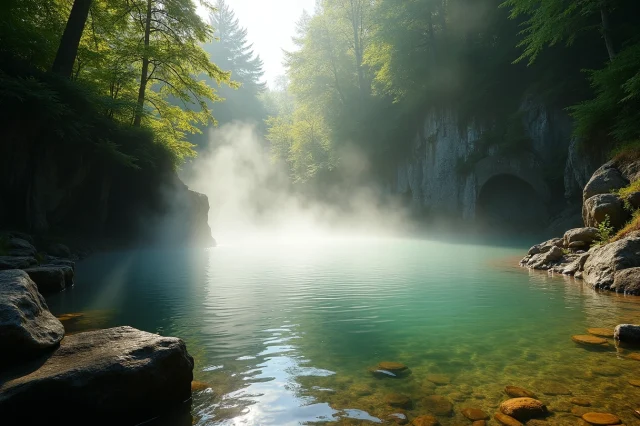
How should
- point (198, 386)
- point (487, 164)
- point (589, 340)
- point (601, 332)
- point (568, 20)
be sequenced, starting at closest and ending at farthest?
point (198, 386), point (589, 340), point (601, 332), point (568, 20), point (487, 164)

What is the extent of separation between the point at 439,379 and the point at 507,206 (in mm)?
25879

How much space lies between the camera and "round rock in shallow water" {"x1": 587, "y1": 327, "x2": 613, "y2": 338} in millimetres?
5348

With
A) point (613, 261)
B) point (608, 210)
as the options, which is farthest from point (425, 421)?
point (608, 210)

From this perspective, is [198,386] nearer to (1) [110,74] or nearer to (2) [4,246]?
(2) [4,246]

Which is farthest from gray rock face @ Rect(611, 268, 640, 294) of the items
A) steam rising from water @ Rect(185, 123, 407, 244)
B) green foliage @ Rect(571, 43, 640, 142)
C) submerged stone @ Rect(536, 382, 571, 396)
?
steam rising from water @ Rect(185, 123, 407, 244)

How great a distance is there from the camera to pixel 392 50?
99.2 feet

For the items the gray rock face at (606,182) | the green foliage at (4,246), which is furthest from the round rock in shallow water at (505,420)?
the green foliage at (4,246)

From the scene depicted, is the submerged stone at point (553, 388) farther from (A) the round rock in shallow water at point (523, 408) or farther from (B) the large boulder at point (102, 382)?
(B) the large boulder at point (102, 382)

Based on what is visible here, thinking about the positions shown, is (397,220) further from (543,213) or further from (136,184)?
(136,184)

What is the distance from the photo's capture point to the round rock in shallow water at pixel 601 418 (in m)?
3.21

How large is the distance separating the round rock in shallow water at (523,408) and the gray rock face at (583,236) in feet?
31.3

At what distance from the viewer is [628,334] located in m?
4.98

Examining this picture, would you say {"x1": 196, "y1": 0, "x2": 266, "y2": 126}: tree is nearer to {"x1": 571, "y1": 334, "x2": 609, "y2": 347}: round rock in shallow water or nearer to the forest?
the forest

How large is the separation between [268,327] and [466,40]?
27925mm
